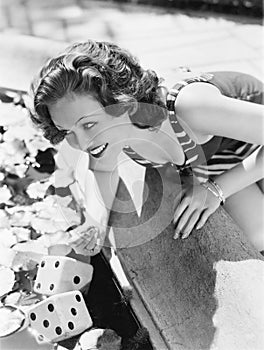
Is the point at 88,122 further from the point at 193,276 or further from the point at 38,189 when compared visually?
the point at 38,189

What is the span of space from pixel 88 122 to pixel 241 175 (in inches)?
21.0

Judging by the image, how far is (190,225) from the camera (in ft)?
5.84

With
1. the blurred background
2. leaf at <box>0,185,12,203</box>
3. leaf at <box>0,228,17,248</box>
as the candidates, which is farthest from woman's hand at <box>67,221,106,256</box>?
the blurred background

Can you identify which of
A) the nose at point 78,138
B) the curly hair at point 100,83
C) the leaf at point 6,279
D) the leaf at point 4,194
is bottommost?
the leaf at point 6,279

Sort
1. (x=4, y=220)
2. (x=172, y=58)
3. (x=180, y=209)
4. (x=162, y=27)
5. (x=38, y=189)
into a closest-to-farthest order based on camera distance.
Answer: (x=180, y=209) < (x=4, y=220) < (x=38, y=189) < (x=172, y=58) < (x=162, y=27)

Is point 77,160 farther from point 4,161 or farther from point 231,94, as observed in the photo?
point 231,94

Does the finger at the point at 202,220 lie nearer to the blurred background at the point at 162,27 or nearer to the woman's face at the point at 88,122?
the woman's face at the point at 88,122

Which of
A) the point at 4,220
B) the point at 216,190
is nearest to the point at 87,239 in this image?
the point at 4,220

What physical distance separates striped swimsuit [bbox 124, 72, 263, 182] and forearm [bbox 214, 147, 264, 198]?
2.7 inches

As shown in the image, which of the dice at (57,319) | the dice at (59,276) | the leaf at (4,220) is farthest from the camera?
the leaf at (4,220)

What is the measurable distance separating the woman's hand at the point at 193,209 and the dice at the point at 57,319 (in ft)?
1.09

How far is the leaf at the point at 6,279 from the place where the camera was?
1.83 meters

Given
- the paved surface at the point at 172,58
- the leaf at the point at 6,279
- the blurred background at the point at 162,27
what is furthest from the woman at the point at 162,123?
the blurred background at the point at 162,27

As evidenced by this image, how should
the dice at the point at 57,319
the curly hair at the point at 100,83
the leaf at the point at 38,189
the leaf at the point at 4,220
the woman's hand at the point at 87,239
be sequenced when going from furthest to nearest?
the leaf at the point at 38,189 < the leaf at the point at 4,220 < the woman's hand at the point at 87,239 < the dice at the point at 57,319 < the curly hair at the point at 100,83
